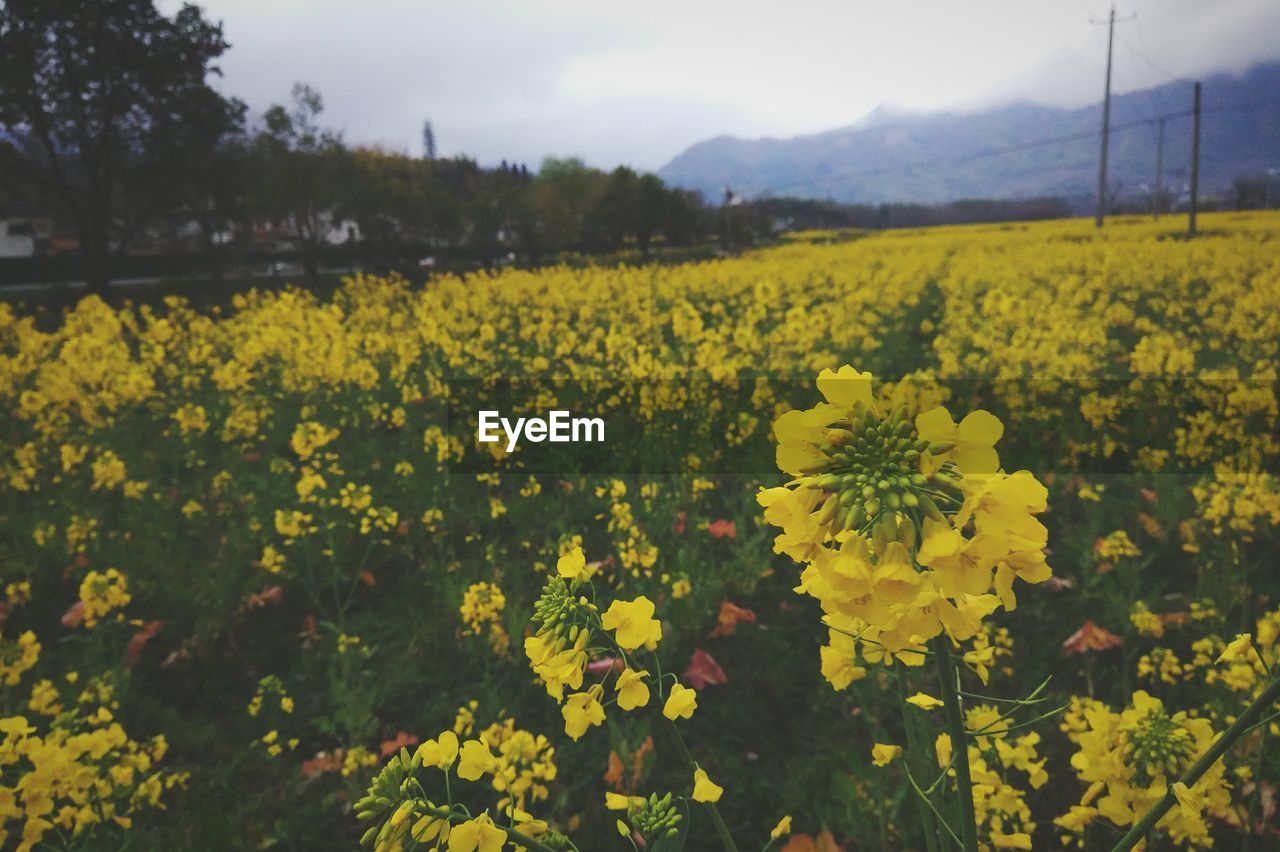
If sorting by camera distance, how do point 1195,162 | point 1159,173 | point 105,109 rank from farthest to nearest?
point 1159,173
point 105,109
point 1195,162

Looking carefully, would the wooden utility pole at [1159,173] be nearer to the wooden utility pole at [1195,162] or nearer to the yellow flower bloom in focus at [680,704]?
the wooden utility pole at [1195,162]

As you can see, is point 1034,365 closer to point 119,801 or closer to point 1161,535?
point 1161,535

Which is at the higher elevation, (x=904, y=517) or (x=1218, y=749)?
(x=904, y=517)

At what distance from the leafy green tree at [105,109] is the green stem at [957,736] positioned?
20.3 m

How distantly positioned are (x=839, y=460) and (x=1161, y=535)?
3.85m

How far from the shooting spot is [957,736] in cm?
74

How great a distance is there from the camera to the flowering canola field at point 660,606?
0.80 m

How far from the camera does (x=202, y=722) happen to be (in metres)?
2.83

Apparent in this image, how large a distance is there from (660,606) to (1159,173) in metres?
24.1

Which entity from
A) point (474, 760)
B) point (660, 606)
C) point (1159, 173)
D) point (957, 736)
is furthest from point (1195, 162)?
point (474, 760)

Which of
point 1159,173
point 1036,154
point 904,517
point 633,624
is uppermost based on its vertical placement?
point 1036,154

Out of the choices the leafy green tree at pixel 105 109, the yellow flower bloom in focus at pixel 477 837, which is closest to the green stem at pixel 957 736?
the yellow flower bloom in focus at pixel 477 837

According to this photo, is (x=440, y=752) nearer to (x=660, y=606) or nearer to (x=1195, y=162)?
(x=660, y=606)

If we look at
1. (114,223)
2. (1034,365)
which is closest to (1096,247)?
(1034,365)
